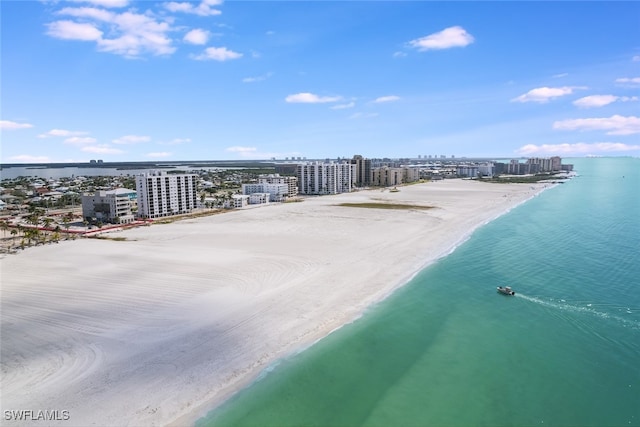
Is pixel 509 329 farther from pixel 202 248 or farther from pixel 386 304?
pixel 202 248

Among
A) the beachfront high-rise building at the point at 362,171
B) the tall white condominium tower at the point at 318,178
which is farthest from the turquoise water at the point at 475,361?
the beachfront high-rise building at the point at 362,171

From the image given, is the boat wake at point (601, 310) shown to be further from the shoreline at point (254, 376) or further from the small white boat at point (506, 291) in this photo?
the shoreline at point (254, 376)

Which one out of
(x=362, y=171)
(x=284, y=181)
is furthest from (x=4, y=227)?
(x=362, y=171)

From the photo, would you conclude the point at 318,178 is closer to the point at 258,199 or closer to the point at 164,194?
the point at 258,199

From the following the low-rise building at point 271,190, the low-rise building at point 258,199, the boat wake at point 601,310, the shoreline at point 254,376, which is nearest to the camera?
the shoreline at point 254,376

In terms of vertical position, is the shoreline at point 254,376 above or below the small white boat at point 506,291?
below

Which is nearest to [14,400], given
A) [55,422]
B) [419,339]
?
[55,422]

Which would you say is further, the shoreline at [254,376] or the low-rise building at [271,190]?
the low-rise building at [271,190]
